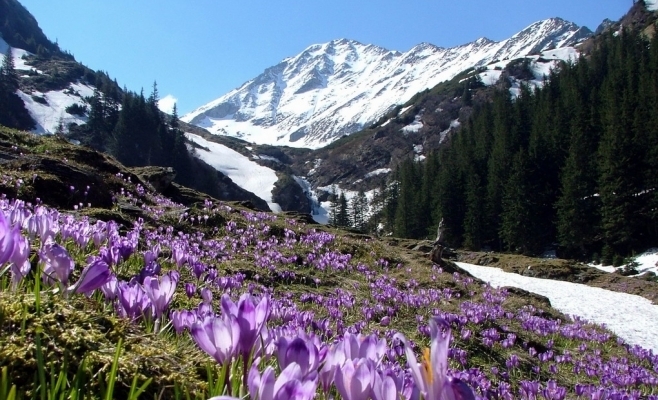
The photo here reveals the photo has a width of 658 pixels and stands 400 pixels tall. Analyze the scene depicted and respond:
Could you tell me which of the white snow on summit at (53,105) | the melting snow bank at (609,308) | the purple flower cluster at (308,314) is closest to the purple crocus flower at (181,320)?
the purple flower cluster at (308,314)

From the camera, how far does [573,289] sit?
70.0 ft

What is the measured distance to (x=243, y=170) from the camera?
12744cm

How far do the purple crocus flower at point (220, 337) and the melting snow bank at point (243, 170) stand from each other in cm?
10589

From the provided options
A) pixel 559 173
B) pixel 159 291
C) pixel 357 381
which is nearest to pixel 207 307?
pixel 159 291

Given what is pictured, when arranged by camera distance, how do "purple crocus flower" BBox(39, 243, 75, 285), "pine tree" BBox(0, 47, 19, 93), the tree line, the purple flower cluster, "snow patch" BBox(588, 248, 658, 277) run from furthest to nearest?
"pine tree" BBox(0, 47, 19, 93), the tree line, "snow patch" BBox(588, 248, 658, 277), "purple crocus flower" BBox(39, 243, 75, 285), the purple flower cluster

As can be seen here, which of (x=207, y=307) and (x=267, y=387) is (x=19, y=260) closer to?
(x=207, y=307)

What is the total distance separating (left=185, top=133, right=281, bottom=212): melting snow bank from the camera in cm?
11569

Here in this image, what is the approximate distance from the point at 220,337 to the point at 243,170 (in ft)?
422

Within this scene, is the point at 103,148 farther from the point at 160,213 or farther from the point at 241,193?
the point at 160,213

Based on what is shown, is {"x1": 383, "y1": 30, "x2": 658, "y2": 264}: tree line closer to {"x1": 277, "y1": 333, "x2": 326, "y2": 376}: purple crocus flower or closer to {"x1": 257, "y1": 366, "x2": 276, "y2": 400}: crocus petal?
{"x1": 277, "y1": 333, "x2": 326, "y2": 376}: purple crocus flower

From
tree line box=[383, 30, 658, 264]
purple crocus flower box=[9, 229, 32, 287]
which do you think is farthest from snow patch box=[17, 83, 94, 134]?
purple crocus flower box=[9, 229, 32, 287]

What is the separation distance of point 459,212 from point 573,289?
4661 cm

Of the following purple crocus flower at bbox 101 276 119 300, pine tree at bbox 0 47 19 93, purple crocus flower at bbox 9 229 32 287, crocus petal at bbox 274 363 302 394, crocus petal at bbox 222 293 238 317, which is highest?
pine tree at bbox 0 47 19 93

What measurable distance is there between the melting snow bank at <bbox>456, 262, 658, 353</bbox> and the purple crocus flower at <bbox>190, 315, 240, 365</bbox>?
13.2 metres
